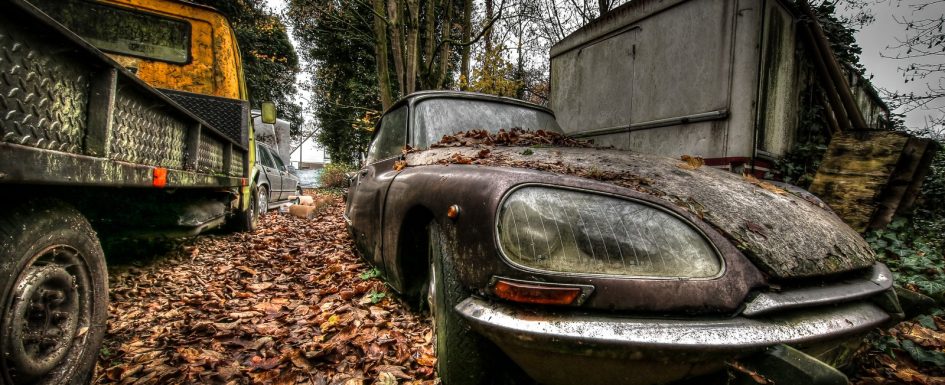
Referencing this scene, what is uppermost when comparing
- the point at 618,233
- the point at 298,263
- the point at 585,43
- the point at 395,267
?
the point at 585,43

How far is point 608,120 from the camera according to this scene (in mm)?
5473

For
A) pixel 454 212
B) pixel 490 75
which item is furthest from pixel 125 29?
pixel 490 75

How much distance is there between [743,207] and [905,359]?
4.29ft

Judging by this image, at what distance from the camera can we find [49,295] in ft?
4.64

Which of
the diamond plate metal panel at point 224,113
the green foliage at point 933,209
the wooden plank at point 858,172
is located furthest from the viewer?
the diamond plate metal panel at point 224,113

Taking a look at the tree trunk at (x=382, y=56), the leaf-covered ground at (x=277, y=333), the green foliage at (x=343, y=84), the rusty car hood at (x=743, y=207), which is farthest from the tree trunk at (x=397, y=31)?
the green foliage at (x=343, y=84)

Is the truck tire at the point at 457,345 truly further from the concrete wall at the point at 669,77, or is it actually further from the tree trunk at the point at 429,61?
the tree trunk at the point at 429,61

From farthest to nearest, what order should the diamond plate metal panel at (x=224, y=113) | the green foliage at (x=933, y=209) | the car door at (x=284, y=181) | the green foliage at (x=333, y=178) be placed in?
the green foliage at (x=333, y=178), the car door at (x=284, y=181), the diamond plate metal panel at (x=224, y=113), the green foliage at (x=933, y=209)

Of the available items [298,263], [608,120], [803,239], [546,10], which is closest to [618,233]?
[803,239]

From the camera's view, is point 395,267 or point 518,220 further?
point 395,267

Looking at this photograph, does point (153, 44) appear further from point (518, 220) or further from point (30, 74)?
point (518, 220)

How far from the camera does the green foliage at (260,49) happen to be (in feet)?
46.1

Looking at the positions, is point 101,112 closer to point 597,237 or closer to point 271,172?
point 597,237

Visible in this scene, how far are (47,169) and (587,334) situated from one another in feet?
5.51
